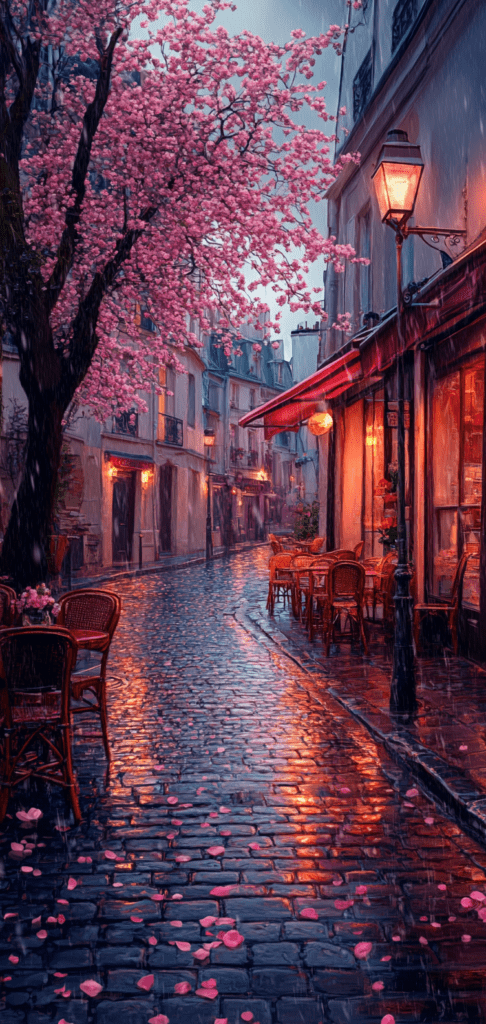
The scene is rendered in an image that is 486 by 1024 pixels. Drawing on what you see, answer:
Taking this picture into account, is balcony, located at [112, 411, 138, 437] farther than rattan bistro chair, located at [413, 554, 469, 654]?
Yes

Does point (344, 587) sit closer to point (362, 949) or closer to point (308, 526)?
point (362, 949)

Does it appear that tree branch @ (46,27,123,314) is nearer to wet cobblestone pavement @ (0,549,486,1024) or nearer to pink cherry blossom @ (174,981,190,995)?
wet cobblestone pavement @ (0,549,486,1024)

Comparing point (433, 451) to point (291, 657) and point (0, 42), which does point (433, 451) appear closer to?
point (291, 657)

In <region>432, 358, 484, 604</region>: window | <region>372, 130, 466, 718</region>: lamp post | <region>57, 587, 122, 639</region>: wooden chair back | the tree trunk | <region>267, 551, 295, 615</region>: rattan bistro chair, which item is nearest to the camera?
<region>57, 587, 122, 639</region>: wooden chair back

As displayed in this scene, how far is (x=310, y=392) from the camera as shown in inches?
528

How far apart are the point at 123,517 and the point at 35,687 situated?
2349 centimetres

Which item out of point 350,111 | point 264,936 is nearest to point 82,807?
point 264,936

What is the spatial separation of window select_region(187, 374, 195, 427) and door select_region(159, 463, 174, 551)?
12.4 ft

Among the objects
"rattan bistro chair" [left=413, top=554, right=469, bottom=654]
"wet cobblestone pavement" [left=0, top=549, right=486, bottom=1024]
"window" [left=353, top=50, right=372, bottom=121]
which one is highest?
"window" [left=353, top=50, right=372, bottom=121]

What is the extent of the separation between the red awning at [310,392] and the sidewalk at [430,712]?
11.5ft

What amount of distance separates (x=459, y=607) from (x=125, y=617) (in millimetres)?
5770

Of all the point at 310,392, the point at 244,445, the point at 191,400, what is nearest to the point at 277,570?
the point at 310,392

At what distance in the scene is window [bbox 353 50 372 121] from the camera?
14.7 m

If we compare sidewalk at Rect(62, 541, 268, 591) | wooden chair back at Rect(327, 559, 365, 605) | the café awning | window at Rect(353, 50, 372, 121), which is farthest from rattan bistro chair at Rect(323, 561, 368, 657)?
the café awning
